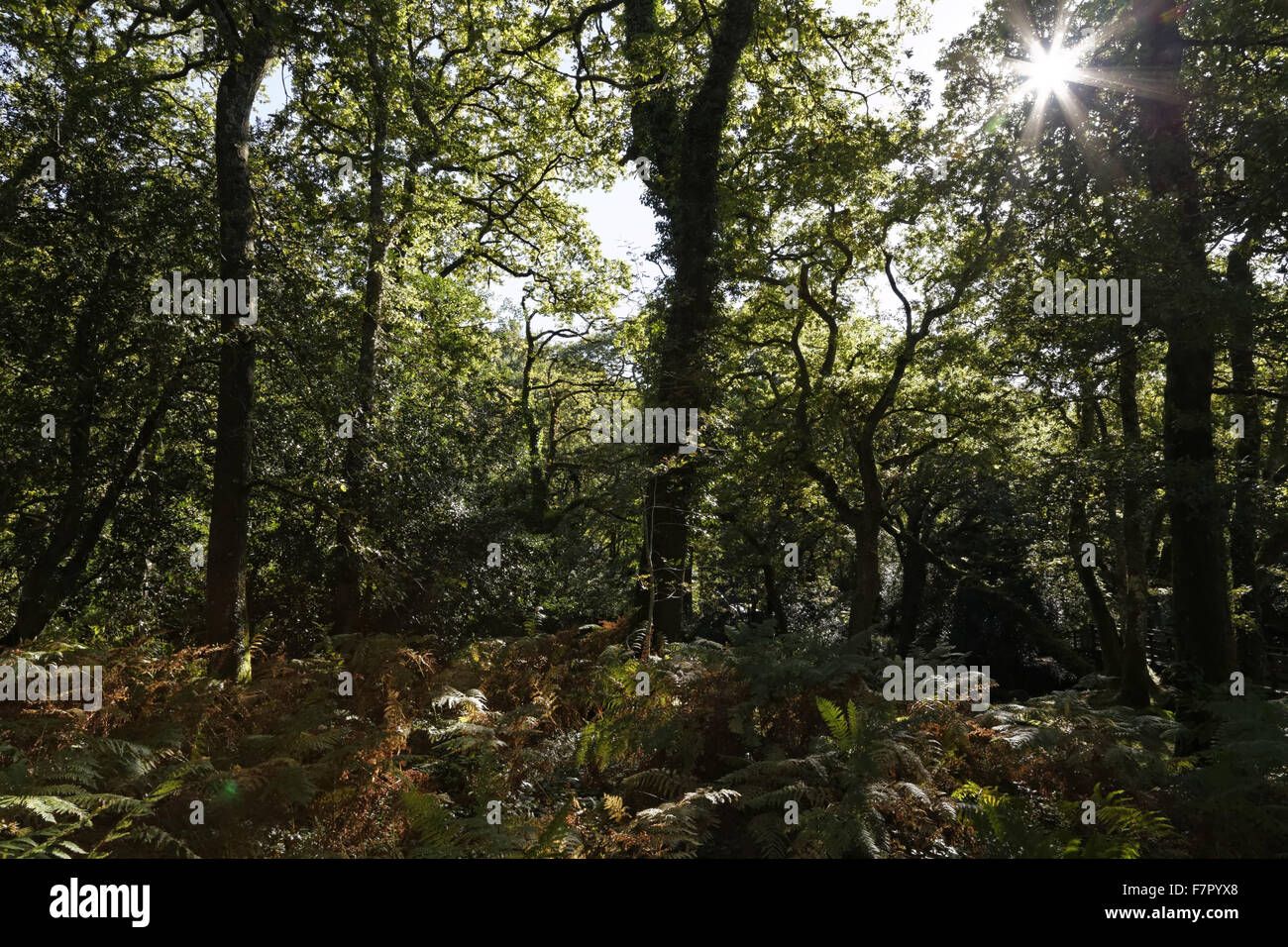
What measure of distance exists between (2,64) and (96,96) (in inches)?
33.9

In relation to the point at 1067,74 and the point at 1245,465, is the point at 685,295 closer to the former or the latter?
the point at 1067,74

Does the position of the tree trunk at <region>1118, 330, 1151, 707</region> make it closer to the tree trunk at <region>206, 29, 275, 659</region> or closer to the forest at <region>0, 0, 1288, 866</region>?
the forest at <region>0, 0, 1288, 866</region>

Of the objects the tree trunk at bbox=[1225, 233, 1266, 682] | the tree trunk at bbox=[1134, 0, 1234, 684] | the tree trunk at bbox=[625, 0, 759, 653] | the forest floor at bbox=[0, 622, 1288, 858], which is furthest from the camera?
the tree trunk at bbox=[625, 0, 759, 653]

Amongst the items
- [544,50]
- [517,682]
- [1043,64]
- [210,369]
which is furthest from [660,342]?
[544,50]

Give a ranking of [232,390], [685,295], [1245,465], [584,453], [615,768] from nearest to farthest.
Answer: [615,768], [232,390], [1245,465], [685,295], [584,453]

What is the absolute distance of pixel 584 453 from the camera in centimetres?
1572

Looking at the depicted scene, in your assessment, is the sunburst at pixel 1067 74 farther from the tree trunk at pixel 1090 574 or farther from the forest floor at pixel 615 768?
the forest floor at pixel 615 768

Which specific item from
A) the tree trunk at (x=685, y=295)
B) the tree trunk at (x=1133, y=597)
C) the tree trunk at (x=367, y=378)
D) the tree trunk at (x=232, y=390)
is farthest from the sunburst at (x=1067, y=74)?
the tree trunk at (x=232, y=390)

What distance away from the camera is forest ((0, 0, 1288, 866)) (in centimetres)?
494

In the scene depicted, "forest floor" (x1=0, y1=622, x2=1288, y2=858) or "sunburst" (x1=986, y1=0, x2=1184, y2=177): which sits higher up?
"sunburst" (x1=986, y1=0, x2=1184, y2=177)

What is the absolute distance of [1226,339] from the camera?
25.8 ft

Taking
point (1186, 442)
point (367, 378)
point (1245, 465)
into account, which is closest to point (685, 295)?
point (367, 378)

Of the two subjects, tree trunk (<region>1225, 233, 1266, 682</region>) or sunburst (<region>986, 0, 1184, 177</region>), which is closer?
tree trunk (<region>1225, 233, 1266, 682</region>)

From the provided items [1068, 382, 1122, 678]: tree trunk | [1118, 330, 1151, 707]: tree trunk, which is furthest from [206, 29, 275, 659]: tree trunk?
[1118, 330, 1151, 707]: tree trunk
